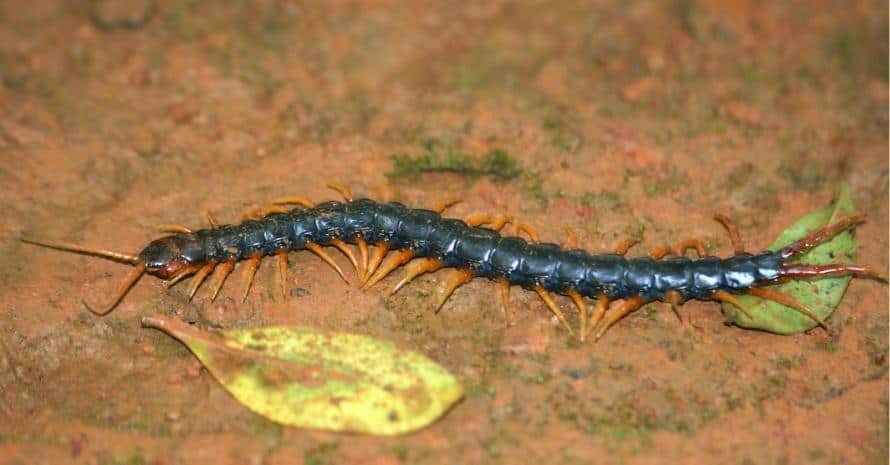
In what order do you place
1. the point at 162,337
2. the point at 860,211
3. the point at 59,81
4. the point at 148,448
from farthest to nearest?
1. the point at 59,81
2. the point at 860,211
3. the point at 162,337
4. the point at 148,448

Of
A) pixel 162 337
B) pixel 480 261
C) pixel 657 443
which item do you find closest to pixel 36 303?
pixel 162 337

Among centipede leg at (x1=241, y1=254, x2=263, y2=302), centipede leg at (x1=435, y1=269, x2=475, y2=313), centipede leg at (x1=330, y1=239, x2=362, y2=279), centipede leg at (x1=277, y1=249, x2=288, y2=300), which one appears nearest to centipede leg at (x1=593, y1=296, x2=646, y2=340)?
centipede leg at (x1=435, y1=269, x2=475, y2=313)

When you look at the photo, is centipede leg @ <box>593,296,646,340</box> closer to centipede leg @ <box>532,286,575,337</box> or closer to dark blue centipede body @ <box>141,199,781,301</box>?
dark blue centipede body @ <box>141,199,781,301</box>

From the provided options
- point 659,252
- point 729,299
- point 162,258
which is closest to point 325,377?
point 162,258

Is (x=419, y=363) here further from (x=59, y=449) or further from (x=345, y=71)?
(x=345, y=71)

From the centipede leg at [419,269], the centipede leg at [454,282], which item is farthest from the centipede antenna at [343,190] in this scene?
the centipede leg at [454,282]

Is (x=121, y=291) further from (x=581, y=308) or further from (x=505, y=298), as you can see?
(x=581, y=308)

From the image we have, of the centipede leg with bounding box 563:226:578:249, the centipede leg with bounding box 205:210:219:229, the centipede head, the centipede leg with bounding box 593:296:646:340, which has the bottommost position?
the centipede leg with bounding box 593:296:646:340
